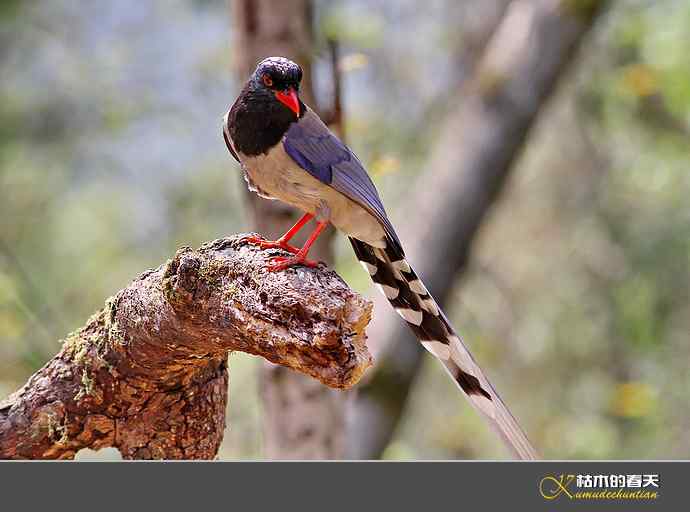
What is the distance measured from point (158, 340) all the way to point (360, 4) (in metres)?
5.45

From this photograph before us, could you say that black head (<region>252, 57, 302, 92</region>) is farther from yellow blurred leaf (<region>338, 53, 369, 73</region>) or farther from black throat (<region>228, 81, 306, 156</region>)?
yellow blurred leaf (<region>338, 53, 369, 73</region>)

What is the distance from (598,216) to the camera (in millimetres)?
6891

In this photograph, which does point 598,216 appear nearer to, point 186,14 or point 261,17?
point 186,14

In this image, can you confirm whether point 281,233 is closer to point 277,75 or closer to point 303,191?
point 303,191

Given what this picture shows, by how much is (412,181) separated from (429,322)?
4.13m

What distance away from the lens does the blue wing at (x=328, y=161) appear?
206 cm

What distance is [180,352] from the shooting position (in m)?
2.05

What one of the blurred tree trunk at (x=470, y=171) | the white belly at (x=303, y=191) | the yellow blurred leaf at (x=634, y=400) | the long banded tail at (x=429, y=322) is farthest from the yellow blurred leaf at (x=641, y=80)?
the white belly at (x=303, y=191)

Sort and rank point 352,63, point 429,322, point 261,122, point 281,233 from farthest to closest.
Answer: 1. point 281,233
2. point 352,63
3. point 429,322
4. point 261,122

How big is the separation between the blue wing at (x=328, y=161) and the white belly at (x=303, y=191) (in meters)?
0.02

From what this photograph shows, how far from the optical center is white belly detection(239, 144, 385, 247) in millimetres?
2080

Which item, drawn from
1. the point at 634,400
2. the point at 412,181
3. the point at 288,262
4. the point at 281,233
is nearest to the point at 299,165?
the point at 288,262

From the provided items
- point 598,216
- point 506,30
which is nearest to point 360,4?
point 598,216

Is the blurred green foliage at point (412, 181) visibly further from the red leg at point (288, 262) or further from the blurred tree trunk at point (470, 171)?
the red leg at point (288, 262)
